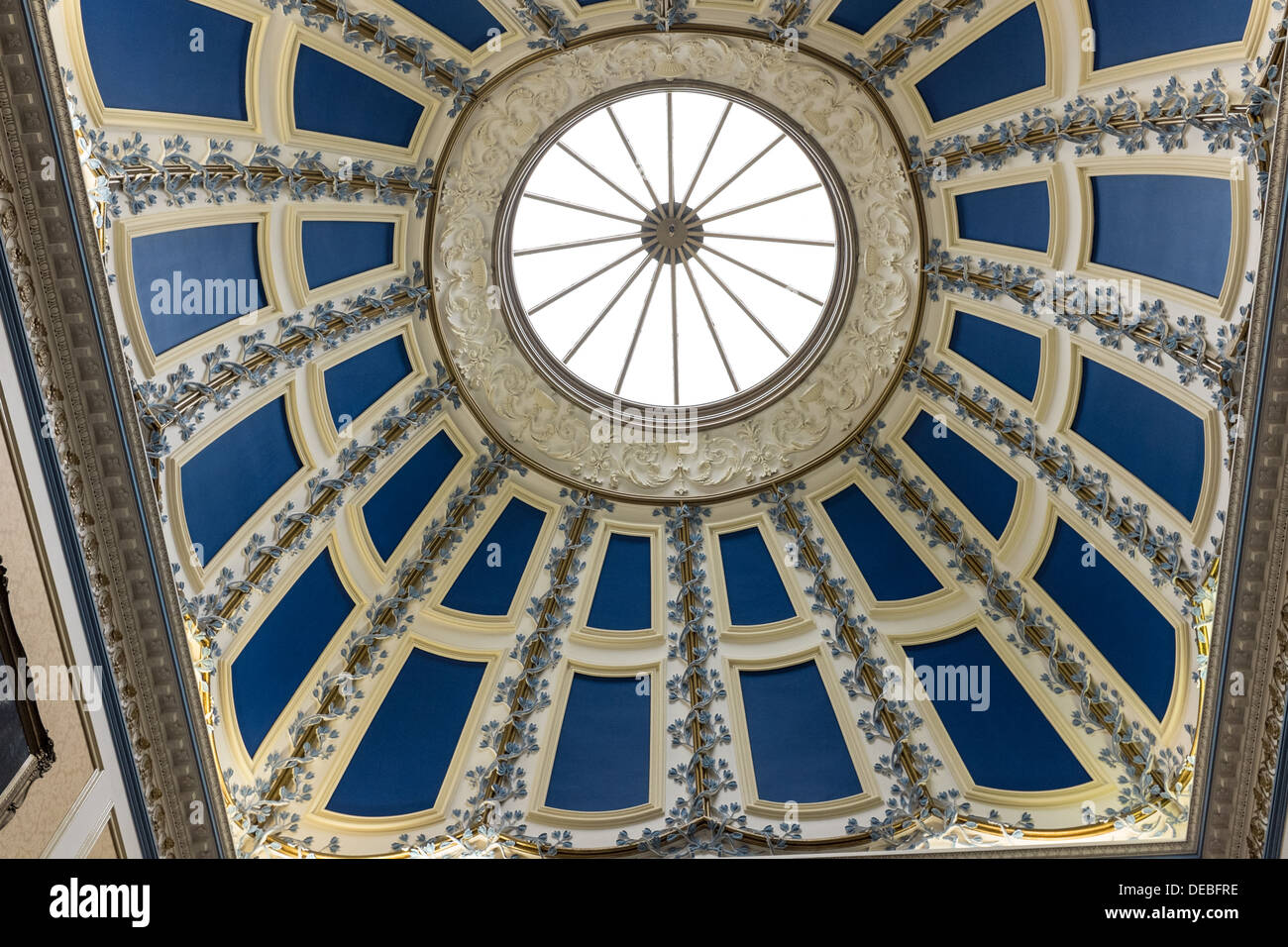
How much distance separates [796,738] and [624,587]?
267 centimetres

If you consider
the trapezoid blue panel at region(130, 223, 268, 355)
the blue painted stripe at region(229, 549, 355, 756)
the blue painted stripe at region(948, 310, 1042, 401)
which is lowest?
the blue painted stripe at region(229, 549, 355, 756)

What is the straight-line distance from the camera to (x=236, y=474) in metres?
10.3

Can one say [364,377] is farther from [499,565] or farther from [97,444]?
[97,444]

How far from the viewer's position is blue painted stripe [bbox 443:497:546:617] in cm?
1259

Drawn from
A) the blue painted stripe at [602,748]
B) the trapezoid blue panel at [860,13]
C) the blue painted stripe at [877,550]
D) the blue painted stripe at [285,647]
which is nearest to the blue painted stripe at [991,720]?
the blue painted stripe at [877,550]

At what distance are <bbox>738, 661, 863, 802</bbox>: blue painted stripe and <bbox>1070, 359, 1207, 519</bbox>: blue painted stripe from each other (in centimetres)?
399

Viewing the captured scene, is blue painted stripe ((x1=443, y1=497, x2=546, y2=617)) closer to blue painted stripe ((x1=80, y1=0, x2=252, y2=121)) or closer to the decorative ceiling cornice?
the decorative ceiling cornice

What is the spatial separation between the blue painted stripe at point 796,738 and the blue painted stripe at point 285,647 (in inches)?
183

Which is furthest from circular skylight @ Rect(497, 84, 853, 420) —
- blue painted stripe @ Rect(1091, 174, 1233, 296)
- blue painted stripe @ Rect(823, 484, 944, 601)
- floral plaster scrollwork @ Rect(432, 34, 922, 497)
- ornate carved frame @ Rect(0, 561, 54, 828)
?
ornate carved frame @ Rect(0, 561, 54, 828)

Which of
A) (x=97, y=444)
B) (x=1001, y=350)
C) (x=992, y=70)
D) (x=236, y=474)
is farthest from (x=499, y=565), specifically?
(x=992, y=70)

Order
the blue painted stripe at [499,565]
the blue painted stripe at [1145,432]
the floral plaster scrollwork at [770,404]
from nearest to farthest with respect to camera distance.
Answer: the blue painted stripe at [1145,432] → the floral plaster scrollwork at [770,404] → the blue painted stripe at [499,565]

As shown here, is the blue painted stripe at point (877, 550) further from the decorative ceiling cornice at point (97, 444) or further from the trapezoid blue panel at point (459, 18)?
the decorative ceiling cornice at point (97, 444)

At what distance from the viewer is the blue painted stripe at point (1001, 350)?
37.7 ft

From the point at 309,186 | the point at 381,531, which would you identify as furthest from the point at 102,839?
the point at 309,186
